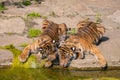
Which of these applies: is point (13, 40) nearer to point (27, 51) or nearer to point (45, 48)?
point (27, 51)

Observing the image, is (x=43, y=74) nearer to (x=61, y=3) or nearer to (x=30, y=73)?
(x=30, y=73)

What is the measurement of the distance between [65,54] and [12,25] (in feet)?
9.24

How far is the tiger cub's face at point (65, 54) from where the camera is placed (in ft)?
27.7

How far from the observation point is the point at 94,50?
8.91 meters

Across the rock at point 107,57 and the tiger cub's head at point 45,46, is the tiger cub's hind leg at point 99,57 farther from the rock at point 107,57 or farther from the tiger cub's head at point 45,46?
the tiger cub's head at point 45,46

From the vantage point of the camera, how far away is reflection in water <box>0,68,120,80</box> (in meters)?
8.16

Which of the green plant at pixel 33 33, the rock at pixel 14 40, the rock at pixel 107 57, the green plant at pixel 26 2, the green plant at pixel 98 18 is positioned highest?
the green plant at pixel 26 2

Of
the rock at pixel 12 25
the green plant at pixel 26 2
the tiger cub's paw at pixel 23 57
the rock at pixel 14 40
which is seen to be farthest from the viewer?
the green plant at pixel 26 2

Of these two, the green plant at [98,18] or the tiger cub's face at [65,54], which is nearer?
the tiger cub's face at [65,54]

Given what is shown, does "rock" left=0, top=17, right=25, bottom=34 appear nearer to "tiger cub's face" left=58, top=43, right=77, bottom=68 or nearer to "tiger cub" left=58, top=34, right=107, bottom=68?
"tiger cub" left=58, top=34, right=107, bottom=68

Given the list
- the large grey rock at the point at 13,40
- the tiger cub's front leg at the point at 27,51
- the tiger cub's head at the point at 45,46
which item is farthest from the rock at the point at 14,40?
the tiger cub's head at the point at 45,46

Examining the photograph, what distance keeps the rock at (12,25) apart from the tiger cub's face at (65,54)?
213 centimetres

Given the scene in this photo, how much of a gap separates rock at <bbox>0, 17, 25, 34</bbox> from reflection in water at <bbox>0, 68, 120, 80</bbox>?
6.89 ft

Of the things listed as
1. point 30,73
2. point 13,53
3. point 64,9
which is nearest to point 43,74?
point 30,73
